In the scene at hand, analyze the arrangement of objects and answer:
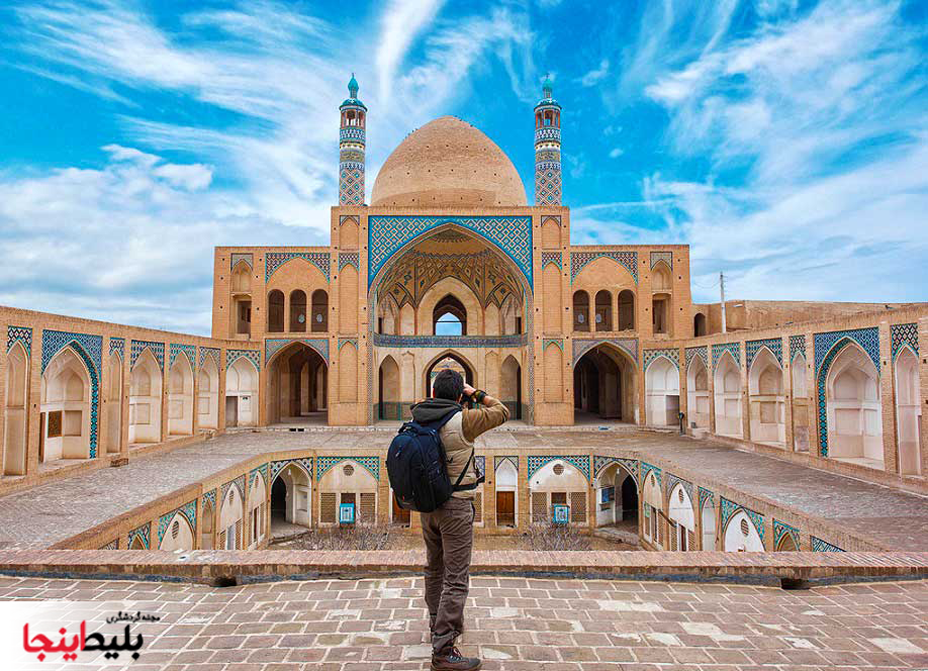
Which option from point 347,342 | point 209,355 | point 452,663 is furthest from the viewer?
point 347,342

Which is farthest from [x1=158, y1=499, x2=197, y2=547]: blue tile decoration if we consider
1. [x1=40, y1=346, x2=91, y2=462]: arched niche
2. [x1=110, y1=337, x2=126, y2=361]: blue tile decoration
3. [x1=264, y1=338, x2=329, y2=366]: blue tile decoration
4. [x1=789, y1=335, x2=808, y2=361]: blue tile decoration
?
[x1=789, y1=335, x2=808, y2=361]: blue tile decoration

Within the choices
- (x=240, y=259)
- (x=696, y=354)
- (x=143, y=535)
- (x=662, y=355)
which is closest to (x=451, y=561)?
(x=143, y=535)

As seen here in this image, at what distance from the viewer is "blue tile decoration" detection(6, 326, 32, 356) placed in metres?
7.87

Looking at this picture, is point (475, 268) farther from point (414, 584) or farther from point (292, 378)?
point (414, 584)

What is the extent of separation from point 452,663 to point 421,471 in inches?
29.0

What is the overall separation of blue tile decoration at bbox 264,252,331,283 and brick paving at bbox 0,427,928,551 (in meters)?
5.20

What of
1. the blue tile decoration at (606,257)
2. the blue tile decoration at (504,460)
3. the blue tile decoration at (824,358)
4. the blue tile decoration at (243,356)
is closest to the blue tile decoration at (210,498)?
the blue tile decoration at (504,460)

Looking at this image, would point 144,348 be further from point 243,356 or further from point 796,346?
point 796,346

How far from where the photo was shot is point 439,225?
668 inches

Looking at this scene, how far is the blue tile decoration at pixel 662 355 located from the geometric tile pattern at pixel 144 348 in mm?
12169

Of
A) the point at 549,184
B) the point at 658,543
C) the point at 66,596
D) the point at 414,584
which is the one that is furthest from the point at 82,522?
the point at 549,184

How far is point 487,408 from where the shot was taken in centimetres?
250

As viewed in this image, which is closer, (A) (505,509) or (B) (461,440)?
(B) (461,440)

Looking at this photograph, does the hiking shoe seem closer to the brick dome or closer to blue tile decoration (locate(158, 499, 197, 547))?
blue tile decoration (locate(158, 499, 197, 547))
